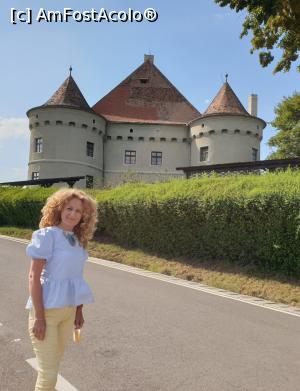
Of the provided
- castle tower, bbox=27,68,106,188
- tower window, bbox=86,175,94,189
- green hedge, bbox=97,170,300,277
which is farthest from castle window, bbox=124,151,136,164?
green hedge, bbox=97,170,300,277

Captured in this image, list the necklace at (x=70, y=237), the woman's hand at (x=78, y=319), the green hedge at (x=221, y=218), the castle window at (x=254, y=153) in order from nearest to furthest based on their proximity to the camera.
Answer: the necklace at (x=70, y=237) → the woman's hand at (x=78, y=319) → the green hedge at (x=221, y=218) → the castle window at (x=254, y=153)

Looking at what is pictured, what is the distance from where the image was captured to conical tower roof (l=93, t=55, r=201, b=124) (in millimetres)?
46625

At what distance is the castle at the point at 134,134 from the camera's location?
42.1m

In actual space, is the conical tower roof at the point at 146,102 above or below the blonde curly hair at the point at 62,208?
above

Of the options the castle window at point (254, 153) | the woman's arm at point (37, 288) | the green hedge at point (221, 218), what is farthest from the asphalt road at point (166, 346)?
the castle window at point (254, 153)

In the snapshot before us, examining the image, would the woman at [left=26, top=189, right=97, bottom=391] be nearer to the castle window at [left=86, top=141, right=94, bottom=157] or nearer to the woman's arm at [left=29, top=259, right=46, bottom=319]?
the woman's arm at [left=29, top=259, right=46, bottom=319]

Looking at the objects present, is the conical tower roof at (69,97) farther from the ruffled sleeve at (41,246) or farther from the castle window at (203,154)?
the ruffled sleeve at (41,246)

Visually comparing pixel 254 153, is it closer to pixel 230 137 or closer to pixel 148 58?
pixel 230 137

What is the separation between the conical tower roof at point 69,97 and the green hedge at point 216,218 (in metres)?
27.3

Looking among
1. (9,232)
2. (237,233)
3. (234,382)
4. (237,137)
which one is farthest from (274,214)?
(237,137)

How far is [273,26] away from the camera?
12.4 m

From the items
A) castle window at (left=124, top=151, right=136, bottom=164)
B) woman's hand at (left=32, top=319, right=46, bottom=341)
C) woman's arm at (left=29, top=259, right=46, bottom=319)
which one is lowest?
woman's hand at (left=32, top=319, right=46, bottom=341)

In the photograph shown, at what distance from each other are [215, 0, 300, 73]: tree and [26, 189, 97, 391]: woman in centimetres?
859

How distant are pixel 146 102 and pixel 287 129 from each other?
1496 centimetres
